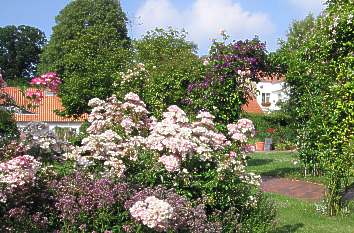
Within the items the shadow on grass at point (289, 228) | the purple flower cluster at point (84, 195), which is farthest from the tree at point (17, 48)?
the purple flower cluster at point (84, 195)

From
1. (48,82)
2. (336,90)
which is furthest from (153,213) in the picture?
(336,90)

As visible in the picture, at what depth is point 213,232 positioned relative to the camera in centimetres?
554

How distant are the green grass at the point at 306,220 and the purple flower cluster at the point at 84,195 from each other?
9.45 ft

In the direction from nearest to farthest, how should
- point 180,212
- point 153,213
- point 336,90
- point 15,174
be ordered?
point 153,213 < point 15,174 < point 180,212 < point 336,90

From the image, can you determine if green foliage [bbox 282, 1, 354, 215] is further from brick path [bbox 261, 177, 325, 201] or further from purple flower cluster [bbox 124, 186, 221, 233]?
purple flower cluster [bbox 124, 186, 221, 233]

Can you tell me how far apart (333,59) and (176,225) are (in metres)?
6.21

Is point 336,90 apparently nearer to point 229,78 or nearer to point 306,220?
point 306,220

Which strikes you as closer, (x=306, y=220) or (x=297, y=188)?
(x=306, y=220)

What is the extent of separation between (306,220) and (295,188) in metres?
4.83

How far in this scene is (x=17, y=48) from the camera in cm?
6169

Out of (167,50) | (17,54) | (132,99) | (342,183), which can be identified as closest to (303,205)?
(342,183)

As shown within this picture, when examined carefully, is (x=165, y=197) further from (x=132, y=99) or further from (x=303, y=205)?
(x=303, y=205)

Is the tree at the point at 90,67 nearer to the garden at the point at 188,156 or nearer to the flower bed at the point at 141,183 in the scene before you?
the garden at the point at 188,156

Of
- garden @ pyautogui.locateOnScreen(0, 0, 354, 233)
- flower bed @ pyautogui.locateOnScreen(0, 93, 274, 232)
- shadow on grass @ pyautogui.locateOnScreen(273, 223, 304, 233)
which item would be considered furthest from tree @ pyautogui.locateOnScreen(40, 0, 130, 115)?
flower bed @ pyautogui.locateOnScreen(0, 93, 274, 232)
